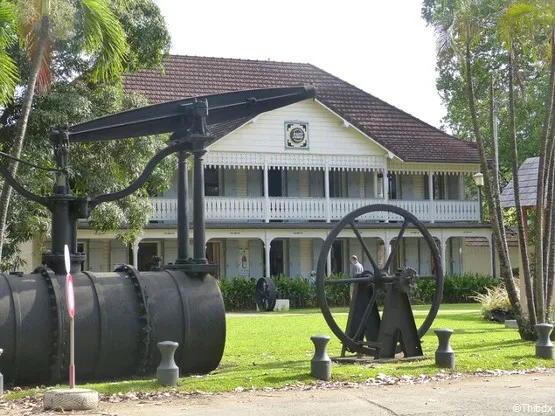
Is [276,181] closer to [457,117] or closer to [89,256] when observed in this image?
[89,256]

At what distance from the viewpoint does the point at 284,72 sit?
39594mm

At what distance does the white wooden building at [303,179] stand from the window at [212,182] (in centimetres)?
Answer: 4

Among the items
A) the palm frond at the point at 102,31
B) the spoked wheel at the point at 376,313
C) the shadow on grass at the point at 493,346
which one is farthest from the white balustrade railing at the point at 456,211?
the spoked wheel at the point at 376,313

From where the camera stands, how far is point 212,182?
119ft

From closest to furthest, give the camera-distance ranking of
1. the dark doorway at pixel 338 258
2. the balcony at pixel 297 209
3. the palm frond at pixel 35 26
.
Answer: the palm frond at pixel 35 26
the balcony at pixel 297 209
the dark doorway at pixel 338 258

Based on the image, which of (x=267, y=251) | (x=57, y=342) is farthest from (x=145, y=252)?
(x=57, y=342)

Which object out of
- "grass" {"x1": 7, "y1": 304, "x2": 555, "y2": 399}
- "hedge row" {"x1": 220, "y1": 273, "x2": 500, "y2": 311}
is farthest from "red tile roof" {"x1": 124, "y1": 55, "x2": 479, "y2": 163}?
"grass" {"x1": 7, "y1": 304, "x2": 555, "y2": 399}

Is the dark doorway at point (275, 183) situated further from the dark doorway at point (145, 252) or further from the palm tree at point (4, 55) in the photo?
the palm tree at point (4, 55)

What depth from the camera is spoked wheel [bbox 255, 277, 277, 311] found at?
29781mm

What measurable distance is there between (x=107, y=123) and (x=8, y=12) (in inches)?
205

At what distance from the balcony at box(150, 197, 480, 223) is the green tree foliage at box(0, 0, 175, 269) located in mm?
7102

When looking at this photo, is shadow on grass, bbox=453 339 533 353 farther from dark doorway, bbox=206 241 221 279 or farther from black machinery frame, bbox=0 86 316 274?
dark doorway, bbox=206 241 221 279

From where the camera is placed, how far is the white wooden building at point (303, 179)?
113 ft

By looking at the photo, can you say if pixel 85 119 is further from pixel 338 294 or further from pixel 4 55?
pixel 338 294
